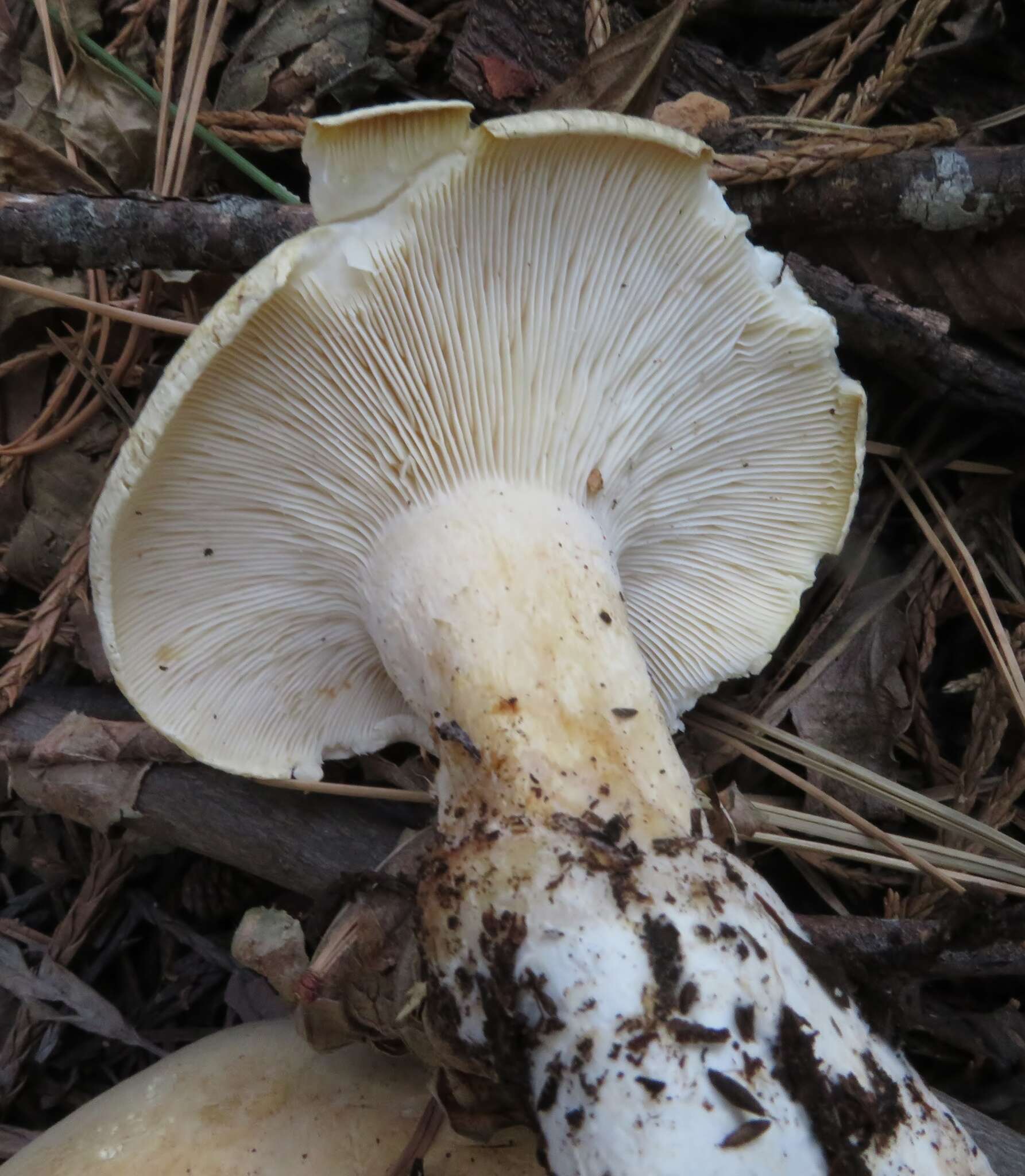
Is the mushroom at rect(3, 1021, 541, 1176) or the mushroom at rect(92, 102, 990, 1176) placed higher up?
the mushroom at rect(92, 102, 990, 1176)

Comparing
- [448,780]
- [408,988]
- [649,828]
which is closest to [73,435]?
[448,780]

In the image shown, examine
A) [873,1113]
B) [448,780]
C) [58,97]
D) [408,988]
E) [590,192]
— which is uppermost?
[590,192]

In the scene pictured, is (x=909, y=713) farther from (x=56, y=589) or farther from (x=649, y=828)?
(x=56, y=589)

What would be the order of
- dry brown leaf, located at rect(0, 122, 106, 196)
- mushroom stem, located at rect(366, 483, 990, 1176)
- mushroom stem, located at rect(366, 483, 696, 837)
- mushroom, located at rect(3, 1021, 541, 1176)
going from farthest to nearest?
dry brown leaf, located at rect(0, 122, 106, 196)
mushroom, located at rect(3, 1021, 541, 1176)
mushroom stem, located at rect(366, 483, 696, 837)
mushroom stem, located at rect(366, 483, 990, 1176)

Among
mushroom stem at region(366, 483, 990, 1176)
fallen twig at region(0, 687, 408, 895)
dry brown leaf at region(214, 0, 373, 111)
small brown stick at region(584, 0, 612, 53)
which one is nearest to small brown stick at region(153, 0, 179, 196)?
dry brown leaf at region(214, 0, 373, 111)

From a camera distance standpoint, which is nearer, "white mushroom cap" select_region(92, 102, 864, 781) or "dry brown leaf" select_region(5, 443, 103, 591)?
"white mushroom cap" select_region(92, 102, 864, 781)

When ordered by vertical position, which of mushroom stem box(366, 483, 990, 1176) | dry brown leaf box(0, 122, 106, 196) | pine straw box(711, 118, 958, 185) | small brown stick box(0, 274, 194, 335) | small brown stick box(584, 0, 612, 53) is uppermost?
small brown stick box(584, 0, 612, 53)

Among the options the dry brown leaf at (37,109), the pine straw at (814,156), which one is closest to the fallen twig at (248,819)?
the dry brown leaf at (37,109)

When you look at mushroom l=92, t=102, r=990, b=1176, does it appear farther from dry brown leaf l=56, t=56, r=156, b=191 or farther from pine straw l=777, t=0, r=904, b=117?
dry brown leaf l=56, t=56, r=156, b=191
